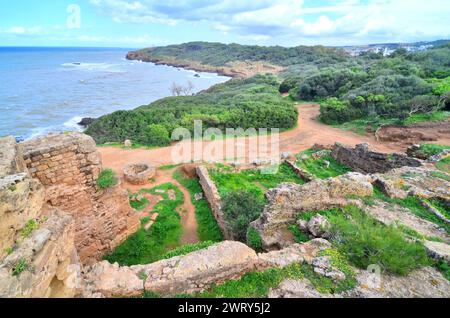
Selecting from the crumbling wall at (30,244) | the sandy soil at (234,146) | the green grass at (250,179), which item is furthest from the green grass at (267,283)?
the green grass at (250,179)

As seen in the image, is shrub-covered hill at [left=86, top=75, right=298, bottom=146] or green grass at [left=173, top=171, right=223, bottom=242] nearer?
green grass at [left=173, top=171, right=223, bottom=242]

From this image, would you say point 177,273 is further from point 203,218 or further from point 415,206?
point 415,206

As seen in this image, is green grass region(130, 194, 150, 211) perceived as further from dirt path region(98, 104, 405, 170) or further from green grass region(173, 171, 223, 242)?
dirt path region(98, 104, 405, 170)

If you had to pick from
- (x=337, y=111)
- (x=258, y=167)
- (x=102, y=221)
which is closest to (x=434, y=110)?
(x=337, y=111)

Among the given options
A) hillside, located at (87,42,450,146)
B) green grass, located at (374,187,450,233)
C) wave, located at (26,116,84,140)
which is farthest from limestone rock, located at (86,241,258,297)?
wave, located at (26,116,84,140)

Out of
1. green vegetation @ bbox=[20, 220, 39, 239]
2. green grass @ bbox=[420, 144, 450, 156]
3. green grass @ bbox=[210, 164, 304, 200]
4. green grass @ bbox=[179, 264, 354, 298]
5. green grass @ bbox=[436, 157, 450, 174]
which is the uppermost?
green vegetation @ bbox=[20, 220, 39, 239]

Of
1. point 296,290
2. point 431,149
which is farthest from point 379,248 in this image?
point 431,149
